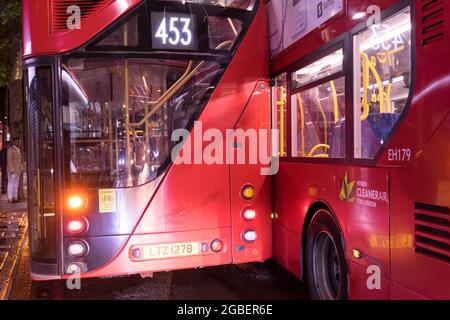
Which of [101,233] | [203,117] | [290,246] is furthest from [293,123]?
[101,233]

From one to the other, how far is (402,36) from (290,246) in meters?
2.52

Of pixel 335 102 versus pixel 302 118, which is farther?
pixel 302 118

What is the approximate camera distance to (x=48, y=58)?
14.7 feet

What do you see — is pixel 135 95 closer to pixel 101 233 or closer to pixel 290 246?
pixel 101 233

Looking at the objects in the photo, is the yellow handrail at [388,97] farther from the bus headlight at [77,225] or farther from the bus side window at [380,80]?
the bus headlight at [77,225]

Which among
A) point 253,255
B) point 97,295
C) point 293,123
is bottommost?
point 97,295

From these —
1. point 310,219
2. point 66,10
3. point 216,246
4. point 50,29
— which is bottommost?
point 216,246

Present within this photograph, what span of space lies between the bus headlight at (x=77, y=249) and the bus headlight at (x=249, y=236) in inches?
62.9

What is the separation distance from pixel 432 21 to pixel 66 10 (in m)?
3.17

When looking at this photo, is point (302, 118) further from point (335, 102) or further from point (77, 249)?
point (77, 249)

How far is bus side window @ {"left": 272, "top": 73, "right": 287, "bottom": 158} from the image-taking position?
17.4ft

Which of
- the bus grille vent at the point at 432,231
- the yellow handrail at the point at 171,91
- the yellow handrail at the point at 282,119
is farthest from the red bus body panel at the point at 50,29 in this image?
the bus grille vent at the point at 432,231

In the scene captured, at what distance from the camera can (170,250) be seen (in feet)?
15.8

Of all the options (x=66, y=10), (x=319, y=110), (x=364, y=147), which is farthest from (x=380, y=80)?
(x=66, y=10)
